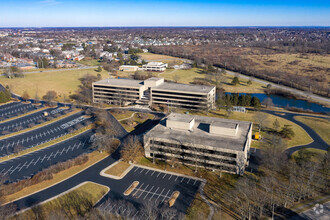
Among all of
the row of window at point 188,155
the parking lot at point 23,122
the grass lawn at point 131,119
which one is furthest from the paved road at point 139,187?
the parking lot at point 23,122

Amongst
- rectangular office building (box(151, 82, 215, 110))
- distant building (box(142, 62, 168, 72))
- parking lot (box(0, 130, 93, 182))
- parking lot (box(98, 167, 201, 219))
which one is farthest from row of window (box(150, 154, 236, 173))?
distant building (box(142, 62, 168, 72))

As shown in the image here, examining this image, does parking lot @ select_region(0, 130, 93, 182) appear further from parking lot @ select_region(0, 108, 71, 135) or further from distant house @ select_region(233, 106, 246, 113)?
distant house @ select_region(233, 106, 246, 113)

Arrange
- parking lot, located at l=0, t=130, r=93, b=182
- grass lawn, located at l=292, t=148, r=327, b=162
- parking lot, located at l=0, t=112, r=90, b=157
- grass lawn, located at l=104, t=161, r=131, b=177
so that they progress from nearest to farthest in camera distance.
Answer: parking lot, located at l=0, t=130, r=93, b=182, grass lawn, located at l=104, t=161, r=131, b=177, grass lawn, located at l=292, t=148, r=327, b=162, parking lot, located at l=0, t=112, r=90, b=157

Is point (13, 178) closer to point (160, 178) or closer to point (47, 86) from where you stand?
point (160, 178)

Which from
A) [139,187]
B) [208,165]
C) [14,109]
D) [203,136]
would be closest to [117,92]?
[14,109]

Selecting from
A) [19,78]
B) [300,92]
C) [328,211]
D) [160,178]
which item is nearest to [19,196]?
[160,178]

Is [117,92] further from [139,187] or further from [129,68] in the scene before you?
[129,68]

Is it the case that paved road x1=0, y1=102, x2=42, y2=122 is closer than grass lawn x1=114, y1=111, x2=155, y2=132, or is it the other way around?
grass lawn x1=114, y1=111, x2=155, y2=132

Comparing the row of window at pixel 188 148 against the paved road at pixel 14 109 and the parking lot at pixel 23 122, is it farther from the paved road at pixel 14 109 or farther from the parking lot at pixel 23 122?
the paved road at pixel 14 109
